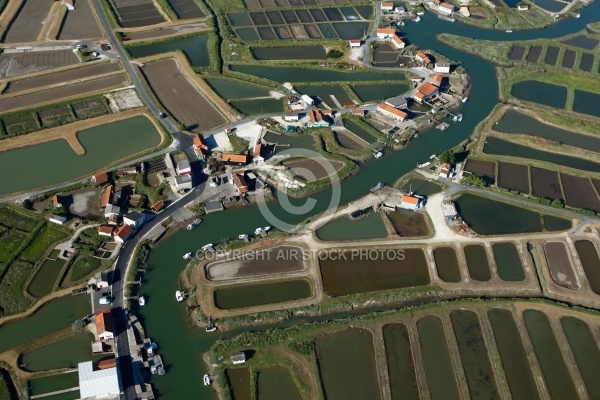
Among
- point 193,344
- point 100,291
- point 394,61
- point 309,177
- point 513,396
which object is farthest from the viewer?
point 394,61

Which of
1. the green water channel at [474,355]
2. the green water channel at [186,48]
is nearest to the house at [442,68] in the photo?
the green water channel at [186,48]

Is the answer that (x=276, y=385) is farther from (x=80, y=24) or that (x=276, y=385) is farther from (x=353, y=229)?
(x=80, y=24)

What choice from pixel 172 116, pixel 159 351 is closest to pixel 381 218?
pixel 159 351

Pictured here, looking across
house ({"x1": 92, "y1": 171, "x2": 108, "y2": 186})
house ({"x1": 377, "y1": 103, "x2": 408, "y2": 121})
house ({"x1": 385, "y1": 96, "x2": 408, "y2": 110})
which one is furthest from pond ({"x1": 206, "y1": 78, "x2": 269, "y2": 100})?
house ({"x1": 92, "y1": 171, "x2": 108, "y2": 186})

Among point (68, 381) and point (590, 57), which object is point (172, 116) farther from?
point (590, 57)

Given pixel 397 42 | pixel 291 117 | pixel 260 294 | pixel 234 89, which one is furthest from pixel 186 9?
pixel 260 294

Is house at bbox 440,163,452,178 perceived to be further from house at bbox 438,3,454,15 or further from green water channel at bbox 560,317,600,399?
house at bbox 438,3,454,15
